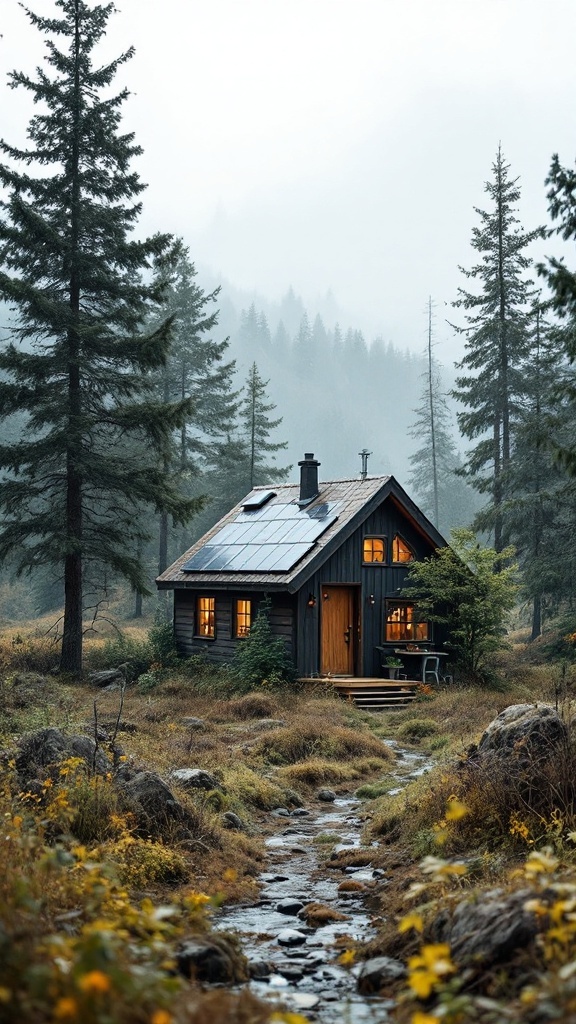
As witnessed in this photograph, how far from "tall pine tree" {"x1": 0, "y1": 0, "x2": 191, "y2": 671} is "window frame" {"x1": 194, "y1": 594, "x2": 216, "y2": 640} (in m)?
3.25

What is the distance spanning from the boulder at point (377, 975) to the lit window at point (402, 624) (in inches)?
725

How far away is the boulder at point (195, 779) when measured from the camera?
389 inches

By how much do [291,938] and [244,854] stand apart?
2.29 m

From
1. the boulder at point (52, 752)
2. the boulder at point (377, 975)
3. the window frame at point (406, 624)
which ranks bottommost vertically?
the boulder at point (377, 975)

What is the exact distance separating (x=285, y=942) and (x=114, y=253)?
18969 millimetres

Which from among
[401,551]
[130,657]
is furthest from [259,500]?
[130,657]

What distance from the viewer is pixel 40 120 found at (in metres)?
21.4

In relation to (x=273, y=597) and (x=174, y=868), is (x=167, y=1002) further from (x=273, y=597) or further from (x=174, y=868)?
(x=273, y=597)

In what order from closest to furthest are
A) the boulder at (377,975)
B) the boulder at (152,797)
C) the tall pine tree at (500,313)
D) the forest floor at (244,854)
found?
the forest floor at (244,854)
the boulder at (377,975)
the boulder at (152,797)
the tall pine tree at (500,313)

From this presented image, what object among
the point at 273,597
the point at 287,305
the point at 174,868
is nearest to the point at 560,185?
the point at 174,868

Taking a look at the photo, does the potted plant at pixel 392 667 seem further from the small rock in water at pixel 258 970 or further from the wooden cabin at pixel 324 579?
the small rock in water at pixel 258 970

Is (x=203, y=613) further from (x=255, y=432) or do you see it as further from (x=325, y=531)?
(x=255, y=432)

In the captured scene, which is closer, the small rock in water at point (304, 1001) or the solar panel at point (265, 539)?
the small rock in water at point (304, 1001)

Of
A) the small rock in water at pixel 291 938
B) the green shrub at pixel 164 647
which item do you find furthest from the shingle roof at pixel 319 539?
the small rock in water at pixel 291 938
